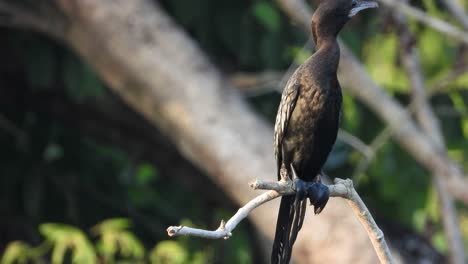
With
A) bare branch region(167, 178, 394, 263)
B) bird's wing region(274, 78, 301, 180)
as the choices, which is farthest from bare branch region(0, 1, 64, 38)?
bare branch region(167, 178, 394, 263)

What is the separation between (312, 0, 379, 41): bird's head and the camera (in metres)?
3.80

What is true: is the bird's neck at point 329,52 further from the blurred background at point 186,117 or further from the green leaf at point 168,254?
the green leaf at point 168,254

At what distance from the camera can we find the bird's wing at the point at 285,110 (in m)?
3.92

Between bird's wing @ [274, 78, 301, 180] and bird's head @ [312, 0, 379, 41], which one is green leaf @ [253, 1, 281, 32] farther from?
bird's head @ [312, 0, 379, 41]

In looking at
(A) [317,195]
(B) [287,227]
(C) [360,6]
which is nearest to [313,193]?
(A) [317,195]

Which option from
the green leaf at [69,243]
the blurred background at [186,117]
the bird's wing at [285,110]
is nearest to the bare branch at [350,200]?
the bird's wing at [285,110]

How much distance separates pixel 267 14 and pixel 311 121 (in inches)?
149

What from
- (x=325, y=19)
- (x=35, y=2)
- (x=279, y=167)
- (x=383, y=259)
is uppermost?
(x=35, y=2)

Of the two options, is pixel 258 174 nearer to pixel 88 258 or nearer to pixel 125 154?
pixel 88 258

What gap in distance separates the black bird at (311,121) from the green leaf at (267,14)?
3.63 m

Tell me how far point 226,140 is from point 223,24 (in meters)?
1.09

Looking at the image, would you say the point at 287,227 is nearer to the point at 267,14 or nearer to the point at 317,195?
the point at 317,195

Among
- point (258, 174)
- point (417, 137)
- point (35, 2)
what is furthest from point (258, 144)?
point (35, 2)

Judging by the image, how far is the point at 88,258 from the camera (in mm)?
6988
